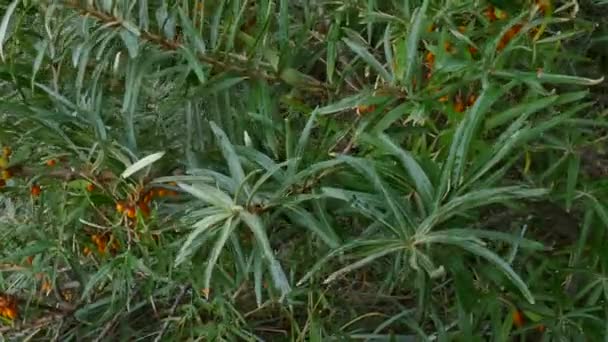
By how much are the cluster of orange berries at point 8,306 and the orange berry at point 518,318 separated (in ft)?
2.56

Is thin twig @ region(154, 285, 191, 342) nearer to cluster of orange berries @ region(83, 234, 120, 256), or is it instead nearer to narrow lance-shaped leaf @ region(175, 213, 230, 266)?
cluster of orange berries @ region(83, 234, 120, 256)

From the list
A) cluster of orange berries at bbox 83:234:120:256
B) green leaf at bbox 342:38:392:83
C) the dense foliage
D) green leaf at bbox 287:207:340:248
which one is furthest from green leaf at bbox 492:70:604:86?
cluster of orange berries at bbox 83:234:120:256

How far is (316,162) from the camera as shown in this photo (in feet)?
3.54

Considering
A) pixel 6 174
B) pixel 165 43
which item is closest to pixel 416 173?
pixel 165 43

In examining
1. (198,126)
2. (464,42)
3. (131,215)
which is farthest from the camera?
(198,126)

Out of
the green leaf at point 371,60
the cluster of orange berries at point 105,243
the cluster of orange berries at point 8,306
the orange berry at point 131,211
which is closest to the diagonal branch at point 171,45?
the green leaf at point 371,60

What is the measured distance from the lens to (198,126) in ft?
4.21

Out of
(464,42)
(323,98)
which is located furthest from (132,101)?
(464,42)

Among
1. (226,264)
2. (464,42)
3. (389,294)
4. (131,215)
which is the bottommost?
(389,294)

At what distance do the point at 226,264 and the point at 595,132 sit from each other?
1.85ft

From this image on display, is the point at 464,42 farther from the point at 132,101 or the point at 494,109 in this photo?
the point at 132,101

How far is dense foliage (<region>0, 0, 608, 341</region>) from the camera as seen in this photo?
0.99 meters

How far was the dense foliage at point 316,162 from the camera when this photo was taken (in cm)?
99

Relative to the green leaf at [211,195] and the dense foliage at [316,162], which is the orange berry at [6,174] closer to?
the dense foliage at [316,162]
